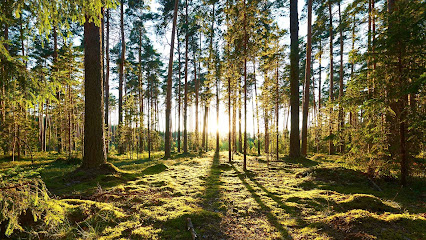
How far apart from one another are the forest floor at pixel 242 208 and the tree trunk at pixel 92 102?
3.17 ft

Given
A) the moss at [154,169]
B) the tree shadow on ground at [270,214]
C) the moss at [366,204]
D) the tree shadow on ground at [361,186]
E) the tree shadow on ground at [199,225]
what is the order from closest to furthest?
the tree shadow on ground at [199,225] < the tree shadow on ground at [270,214] < the moss at [366,204] < the tree shadow on ground at [361,186] < the moss at [154,169]

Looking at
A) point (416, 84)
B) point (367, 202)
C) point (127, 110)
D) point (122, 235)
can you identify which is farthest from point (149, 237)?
point (127, 110)

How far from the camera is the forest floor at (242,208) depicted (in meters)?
3.23

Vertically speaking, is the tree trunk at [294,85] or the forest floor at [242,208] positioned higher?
the tree trunk at [294,85]

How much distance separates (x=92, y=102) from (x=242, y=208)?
256 inches

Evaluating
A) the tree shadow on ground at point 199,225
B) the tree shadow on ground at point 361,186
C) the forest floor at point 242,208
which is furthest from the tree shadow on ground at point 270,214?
the tree shadow on ground at point 361,186

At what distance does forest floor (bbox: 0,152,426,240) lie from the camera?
3229mm

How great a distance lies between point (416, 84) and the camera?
4.45 metres

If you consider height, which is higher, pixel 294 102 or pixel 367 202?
pixel 294 102

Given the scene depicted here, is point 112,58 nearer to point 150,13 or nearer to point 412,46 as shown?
point 150,13

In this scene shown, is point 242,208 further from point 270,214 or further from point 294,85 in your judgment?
point 294,85

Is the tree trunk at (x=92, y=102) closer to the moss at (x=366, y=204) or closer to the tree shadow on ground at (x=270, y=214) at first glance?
the tree shadow on ground at (x=270, y=214)

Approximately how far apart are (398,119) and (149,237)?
25.8 ft

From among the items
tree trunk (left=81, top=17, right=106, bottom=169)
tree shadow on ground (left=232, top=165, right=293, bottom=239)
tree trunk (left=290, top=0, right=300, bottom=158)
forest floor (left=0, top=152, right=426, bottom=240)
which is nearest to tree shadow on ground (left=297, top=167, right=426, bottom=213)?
forest floor (left=0, top=152, right=426, bottom=240)
